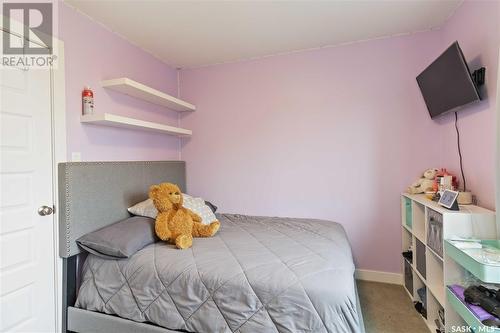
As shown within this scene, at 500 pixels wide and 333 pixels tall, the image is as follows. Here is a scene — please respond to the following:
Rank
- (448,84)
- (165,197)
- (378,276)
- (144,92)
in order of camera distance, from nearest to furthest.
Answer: (448,84) → (165,197) → (144,92) → (378,276)

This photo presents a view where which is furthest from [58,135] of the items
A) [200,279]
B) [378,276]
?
[378,276]

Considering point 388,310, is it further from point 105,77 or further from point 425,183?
point 105,77

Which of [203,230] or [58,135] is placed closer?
[58,135]

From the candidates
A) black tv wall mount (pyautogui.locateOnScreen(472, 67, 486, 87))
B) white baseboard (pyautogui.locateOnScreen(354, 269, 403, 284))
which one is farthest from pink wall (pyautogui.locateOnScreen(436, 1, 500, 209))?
white baseboard (pyautogui.locateOnScreen(354, 269, 403, 284))

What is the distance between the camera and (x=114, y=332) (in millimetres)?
1615

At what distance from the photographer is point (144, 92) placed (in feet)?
7.99

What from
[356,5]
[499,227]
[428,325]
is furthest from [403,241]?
[356,5]

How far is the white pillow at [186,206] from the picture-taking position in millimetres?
2183

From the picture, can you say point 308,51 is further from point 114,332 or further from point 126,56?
point 114,332

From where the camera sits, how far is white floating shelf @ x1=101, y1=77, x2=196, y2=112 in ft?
7.20

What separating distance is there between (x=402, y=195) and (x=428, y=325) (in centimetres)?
109
